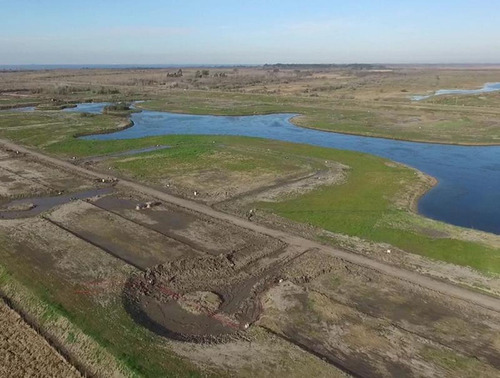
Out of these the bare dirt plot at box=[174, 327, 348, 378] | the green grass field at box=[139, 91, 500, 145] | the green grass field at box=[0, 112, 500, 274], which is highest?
the bare dirt plot at box=[174, 327, 348, 378]

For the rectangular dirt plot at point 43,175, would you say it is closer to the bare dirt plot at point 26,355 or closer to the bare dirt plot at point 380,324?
the bare dirt plot at point 26,355

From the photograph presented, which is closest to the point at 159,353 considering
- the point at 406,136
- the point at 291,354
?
the point at 291,354

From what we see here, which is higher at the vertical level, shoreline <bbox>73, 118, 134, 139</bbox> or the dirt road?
the dirt road

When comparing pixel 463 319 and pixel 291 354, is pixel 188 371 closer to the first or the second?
pixel 291 354

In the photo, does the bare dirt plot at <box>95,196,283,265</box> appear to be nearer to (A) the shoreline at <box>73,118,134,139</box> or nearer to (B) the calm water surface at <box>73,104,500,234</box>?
(B) the calm water surface at <box>73,104,500,234</box>

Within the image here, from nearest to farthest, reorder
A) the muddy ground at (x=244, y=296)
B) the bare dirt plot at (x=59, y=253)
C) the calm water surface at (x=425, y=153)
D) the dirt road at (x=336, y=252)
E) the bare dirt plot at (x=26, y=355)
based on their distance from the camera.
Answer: the bare dirt plot at (x=26, y=355) < the muddy ground at (x=244, y=296) < the dirt road at (x=336, y=252) < the bare dirt plot at (x=59, y=253) < the calm water surface at (x=425, y=153)

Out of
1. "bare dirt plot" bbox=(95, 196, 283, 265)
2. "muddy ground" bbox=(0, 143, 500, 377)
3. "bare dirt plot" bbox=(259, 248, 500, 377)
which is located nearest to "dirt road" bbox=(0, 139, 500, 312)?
"muddy ground" bbox=(0, 143, 500, 377)

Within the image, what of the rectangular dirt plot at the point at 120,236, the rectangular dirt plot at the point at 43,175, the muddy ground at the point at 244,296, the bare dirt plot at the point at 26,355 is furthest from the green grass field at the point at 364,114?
the bare dirt plot at the point at 26,355

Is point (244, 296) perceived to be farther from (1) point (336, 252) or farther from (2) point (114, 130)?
(2) point (114, 130)
